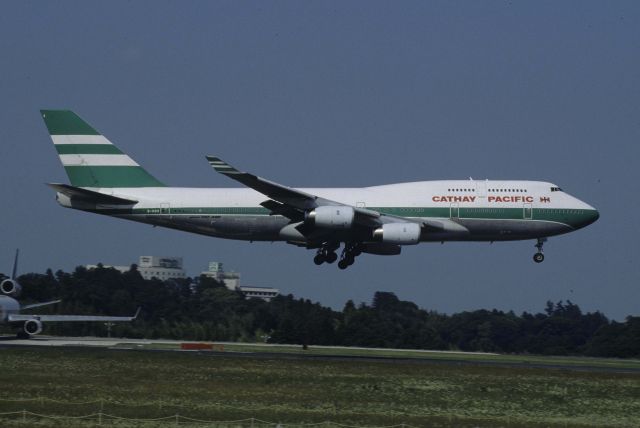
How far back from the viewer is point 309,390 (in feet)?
118

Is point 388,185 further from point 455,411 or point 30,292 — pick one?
point 30,292

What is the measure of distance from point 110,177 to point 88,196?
3.50 metres

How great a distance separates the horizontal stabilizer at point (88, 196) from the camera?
184 ft

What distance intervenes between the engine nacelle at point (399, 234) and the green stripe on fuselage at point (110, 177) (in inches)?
518

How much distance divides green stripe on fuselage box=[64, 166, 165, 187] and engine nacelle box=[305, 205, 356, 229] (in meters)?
10.3

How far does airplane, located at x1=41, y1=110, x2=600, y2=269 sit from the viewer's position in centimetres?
5541

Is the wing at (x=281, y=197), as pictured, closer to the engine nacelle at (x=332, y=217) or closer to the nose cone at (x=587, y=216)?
the engine nacelle at (x=332, y=217)

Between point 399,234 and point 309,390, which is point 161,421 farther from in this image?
point 399,234

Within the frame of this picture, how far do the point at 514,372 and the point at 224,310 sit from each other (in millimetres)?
62862

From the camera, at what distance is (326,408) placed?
32656 millimetres

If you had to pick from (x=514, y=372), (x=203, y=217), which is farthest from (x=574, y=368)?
(x=203, y=217)

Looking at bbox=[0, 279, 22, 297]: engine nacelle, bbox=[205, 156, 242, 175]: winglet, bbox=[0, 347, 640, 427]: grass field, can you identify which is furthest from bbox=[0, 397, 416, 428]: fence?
bbox=[0, 279, 22, 297]: engine nacelle

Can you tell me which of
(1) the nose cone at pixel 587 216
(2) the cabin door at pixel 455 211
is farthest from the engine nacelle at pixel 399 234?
(1) the nose cone at pixel 587 216

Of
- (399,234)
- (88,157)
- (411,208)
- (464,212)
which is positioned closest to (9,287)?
(88,157)
